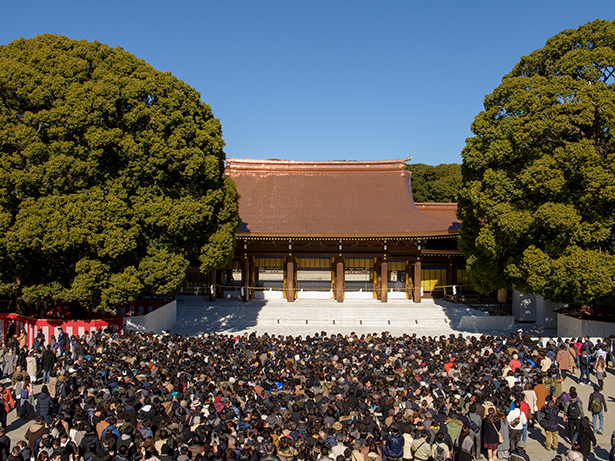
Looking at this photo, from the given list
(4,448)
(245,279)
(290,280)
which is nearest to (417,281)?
(290,280)

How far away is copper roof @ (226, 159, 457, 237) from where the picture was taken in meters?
26.4

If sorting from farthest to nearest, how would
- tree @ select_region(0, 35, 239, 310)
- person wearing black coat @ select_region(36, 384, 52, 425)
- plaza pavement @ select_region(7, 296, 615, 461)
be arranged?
plaza pavement @ select_region(7, 296, 615, 461)
tree @ select_region(0, 35, 239, 310)
person wearing black coat @ select_region(36, 384, 52, 425)

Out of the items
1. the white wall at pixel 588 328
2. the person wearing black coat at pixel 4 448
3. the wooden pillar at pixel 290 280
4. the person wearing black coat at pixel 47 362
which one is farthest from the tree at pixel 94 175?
the white wall at pixel 588 328

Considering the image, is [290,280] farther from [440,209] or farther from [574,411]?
[574,411]

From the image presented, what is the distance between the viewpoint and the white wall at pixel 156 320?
1912 centimetres

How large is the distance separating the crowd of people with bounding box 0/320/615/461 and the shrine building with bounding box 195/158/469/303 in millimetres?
11428

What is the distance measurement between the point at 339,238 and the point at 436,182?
28931 mm

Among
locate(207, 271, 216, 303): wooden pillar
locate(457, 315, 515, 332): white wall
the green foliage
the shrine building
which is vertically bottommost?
locate(457, 315, 515, 332): white wall

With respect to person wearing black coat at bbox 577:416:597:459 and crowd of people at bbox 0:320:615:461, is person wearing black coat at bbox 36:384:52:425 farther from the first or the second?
person wearing black coat at bbox 577:416:597:459

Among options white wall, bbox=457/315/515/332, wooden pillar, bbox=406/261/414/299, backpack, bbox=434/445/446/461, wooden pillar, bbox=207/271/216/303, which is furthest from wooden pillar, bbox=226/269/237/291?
backpack, bbox=434/445/446/461

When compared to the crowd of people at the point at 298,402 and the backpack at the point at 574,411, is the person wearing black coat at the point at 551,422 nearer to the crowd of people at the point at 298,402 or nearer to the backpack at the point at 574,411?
the crowd of people at the point at 298,402

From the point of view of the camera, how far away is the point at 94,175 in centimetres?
1691

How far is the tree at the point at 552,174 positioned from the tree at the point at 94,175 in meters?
10.8

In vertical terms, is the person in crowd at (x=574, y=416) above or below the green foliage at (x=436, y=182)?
below
